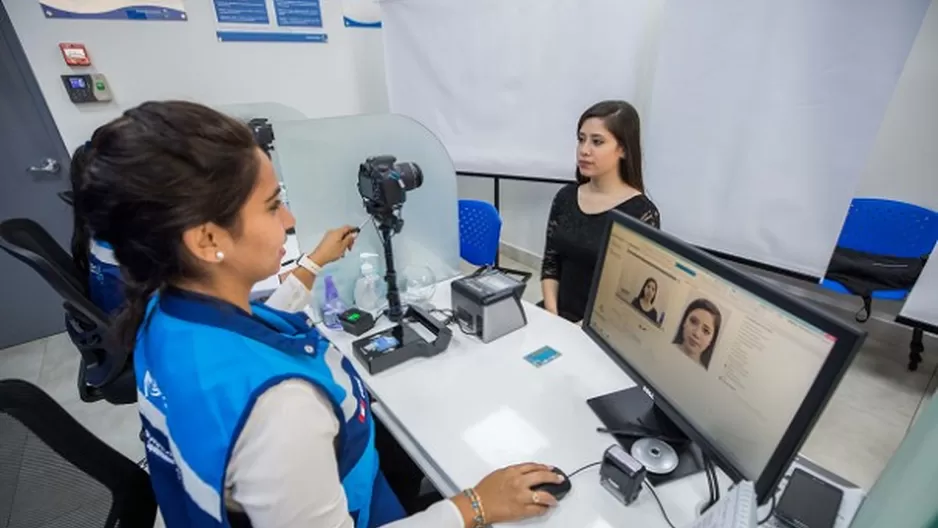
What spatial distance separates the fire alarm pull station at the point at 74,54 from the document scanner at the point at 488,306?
2.47 metres

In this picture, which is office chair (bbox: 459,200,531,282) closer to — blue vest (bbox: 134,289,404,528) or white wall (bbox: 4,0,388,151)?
blue vest (bbox: 134,289,404,528)

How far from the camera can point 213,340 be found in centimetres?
57

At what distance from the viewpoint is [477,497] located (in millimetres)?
722

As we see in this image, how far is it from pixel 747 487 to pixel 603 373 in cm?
55

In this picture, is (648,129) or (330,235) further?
(648,129)

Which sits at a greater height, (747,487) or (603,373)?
(747,487)

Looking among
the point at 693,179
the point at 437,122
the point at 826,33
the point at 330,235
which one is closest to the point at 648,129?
the point at 693,179

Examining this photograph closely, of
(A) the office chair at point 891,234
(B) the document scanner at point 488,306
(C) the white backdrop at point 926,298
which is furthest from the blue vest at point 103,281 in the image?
(C) the white backdrop at point 926,298

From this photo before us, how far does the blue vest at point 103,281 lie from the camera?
1357mm

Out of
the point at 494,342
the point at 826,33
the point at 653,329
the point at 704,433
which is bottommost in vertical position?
the point at 494,342

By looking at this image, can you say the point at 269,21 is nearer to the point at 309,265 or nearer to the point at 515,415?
the point at 309,265

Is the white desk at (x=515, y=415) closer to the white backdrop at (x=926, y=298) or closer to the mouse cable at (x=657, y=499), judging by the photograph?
the mouse cable at (x=657, y=499)

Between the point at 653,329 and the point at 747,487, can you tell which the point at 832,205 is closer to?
the point at 653,329

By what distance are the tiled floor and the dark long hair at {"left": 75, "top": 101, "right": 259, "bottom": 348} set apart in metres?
1.69
